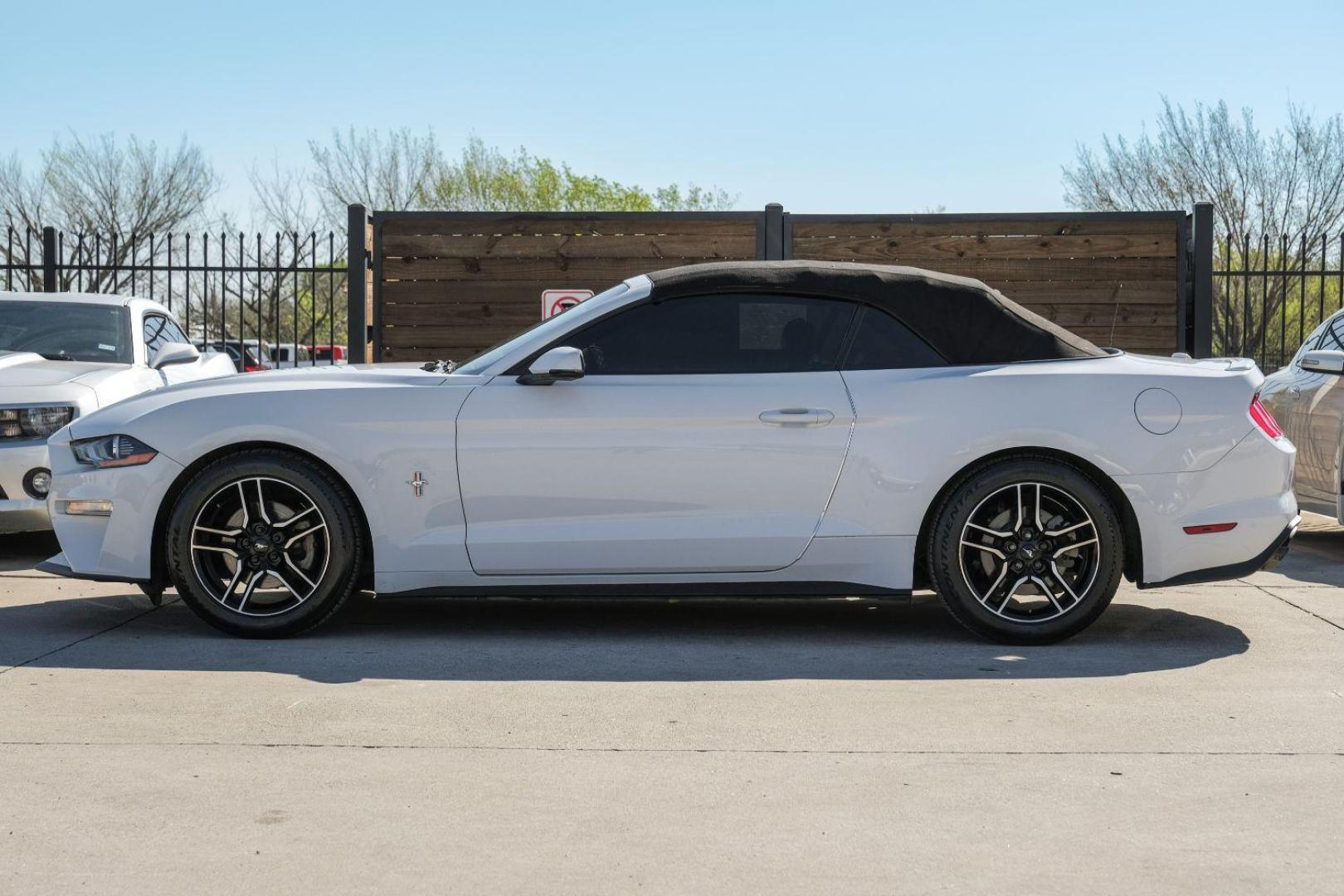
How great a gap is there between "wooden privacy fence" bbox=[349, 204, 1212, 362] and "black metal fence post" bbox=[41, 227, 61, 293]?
141 inches

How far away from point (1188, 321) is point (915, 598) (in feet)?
17.0

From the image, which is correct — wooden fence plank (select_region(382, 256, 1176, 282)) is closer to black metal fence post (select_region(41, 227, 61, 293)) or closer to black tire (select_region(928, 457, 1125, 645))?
black metal fence post (select_region(41, 227, 61, 293))

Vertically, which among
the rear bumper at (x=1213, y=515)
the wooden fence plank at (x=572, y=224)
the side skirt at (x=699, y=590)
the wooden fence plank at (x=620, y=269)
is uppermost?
the wooden fence plank at (x=572, y=224)

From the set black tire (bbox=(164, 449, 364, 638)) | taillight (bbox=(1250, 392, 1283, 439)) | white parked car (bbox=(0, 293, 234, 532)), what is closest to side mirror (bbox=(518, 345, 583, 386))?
black tire (bbox=(164, 449, 364, 638))

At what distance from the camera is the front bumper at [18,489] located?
26.6 feet

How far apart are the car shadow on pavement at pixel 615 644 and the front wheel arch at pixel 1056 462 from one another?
374 millimetres

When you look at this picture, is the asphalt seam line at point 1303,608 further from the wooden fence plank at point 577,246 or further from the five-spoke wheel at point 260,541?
the wooden fence plank at point 577,246

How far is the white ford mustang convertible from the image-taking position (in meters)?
5.84

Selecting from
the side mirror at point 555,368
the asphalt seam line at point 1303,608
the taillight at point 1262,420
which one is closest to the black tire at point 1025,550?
the taillight at point 1262,420

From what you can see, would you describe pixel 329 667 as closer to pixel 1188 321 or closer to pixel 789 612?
pixel 789 612

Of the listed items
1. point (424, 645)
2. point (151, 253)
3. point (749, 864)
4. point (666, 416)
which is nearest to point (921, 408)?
point (666, 416)

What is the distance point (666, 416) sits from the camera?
19.2 ft

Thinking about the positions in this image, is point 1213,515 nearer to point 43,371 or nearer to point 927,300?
point 927,300

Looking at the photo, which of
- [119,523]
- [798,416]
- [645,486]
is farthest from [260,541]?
[798,416]
